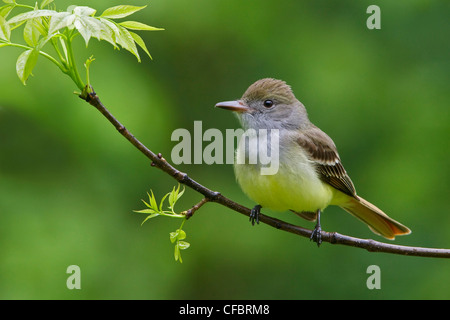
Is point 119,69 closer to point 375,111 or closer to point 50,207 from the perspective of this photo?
point 50,207

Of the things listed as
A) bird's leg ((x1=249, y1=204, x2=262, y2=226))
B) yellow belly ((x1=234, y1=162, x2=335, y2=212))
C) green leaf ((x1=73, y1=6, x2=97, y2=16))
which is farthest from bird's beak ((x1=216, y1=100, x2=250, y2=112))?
green leaf ((x1=73, y1=6, x2=97, y2=16))

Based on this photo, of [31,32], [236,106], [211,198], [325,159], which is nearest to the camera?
[31,32]

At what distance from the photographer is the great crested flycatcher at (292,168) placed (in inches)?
166

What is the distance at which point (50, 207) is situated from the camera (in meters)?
5.57

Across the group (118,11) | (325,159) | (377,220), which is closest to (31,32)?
(118,11)

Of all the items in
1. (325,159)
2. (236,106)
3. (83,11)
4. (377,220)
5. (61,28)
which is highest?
(236,106)

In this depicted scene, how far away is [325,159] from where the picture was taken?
4.70m

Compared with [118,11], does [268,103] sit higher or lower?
higher

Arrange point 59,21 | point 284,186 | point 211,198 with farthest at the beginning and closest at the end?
point 284,186
point 211,198
point 59,21

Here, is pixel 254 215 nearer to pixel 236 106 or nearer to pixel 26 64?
pixel 236 106

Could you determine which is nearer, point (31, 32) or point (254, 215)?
point (31, 32)

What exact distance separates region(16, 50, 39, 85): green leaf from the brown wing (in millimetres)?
2523

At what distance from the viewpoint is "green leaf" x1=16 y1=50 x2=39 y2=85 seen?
2398 millimetres

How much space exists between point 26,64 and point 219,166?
4243mm
